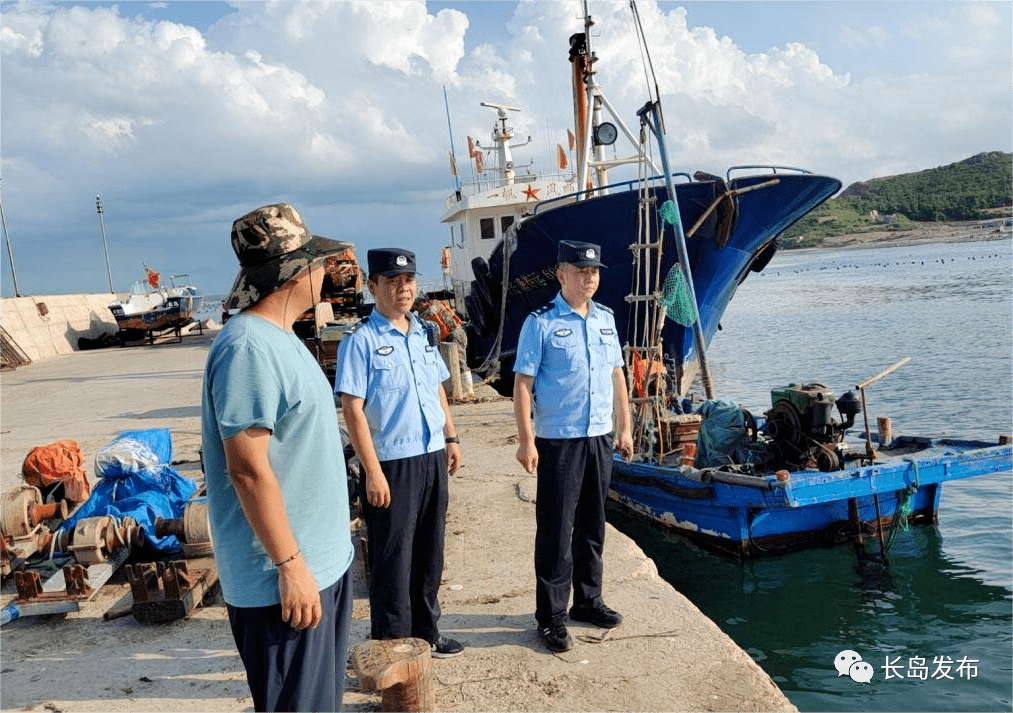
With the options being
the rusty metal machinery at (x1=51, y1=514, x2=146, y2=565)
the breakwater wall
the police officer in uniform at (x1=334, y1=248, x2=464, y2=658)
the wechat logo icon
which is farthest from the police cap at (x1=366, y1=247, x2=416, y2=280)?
the breakwater wall

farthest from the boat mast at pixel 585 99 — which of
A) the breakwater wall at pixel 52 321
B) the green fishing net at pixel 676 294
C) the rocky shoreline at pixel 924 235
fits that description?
the rocky shoreline at pixel 924 235

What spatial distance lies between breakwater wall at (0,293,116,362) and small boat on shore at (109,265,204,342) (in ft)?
3.25

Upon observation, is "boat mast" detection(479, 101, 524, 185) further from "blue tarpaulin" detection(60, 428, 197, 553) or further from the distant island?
the distant island

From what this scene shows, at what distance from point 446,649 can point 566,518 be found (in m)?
0.75

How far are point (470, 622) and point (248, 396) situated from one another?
229cm

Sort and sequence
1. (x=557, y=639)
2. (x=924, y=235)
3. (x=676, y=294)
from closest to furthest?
1. (x=557, y=639)
2. (x=676, y=294)
3. (x=924, y=235)

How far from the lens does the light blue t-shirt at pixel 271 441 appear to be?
176cm

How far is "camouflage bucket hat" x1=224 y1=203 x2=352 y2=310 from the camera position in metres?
1.90

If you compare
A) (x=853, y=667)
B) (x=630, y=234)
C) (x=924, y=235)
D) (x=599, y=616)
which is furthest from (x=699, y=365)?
(x=924, y=235)

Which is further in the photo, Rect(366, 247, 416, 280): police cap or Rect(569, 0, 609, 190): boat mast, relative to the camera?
Rect(569, 0, 609, 190): boat mast

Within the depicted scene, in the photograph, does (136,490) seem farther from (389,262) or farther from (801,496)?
(801,496)

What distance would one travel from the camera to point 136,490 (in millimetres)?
4809

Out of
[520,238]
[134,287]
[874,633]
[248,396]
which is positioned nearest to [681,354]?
[520,238]

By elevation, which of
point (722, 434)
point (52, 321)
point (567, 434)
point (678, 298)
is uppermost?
point (52, 321)
